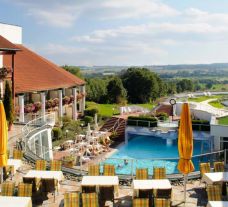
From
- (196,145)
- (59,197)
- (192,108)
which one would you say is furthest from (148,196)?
(192,108)

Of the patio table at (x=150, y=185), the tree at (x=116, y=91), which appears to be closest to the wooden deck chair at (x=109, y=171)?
the patio table at (x=150, y=185)

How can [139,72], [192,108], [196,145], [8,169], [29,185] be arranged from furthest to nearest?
1. [139,72]
2. [192,108]
3. [196,145]
4. [8,169]
5. [29,185]

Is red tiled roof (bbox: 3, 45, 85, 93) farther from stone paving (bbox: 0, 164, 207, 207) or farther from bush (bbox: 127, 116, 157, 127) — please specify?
stone paving (bbox: 0, 164, 207, 207)

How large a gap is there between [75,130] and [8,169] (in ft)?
61.2

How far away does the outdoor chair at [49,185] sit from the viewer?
13.3 meters

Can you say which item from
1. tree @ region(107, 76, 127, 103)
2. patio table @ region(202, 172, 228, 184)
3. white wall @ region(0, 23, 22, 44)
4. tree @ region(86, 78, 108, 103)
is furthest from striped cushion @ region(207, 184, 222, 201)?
tree @ region(86, 78, 108, 103)

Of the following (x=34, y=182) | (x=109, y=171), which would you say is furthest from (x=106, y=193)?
(x=34, y=182)

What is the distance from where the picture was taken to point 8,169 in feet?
48.6

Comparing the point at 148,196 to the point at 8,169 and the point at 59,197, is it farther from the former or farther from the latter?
the point at 8,169

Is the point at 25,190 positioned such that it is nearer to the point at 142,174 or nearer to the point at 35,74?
the point at 142,174

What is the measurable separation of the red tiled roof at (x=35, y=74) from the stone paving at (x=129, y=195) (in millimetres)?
16591

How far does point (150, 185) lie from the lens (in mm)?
12570

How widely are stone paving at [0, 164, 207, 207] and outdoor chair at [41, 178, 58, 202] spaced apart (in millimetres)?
351

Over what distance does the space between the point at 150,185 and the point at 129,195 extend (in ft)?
5.33
